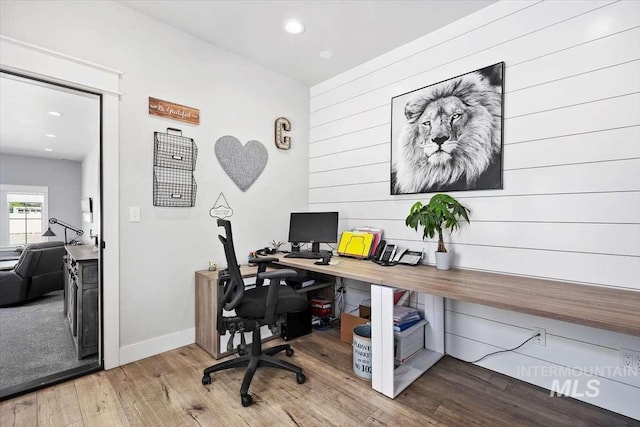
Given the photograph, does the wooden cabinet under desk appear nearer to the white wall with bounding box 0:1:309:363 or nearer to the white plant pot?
the white wall with bounding box 0:1:309:363

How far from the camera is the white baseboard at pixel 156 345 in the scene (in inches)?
88.6

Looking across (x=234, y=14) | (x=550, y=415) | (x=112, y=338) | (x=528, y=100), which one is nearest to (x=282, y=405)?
(x=112, y=338)

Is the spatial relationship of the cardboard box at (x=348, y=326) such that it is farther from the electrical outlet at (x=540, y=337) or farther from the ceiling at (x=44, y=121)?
the ceiling at (x=44, y=121)

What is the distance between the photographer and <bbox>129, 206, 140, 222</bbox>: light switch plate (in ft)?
7.50

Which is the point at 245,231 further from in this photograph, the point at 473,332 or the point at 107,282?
the point at 473,332

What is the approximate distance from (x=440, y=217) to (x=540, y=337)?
1.00m

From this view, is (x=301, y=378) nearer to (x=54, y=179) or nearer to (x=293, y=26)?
(x=293, y=26)

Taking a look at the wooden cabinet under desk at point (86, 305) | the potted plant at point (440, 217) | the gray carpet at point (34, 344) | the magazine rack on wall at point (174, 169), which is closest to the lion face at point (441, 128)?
the potted plant at point (440, 217)

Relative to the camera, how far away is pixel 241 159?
2.93m

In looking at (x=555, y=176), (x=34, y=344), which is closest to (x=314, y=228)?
(x=555, y=176)

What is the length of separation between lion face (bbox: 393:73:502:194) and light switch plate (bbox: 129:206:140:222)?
218cm

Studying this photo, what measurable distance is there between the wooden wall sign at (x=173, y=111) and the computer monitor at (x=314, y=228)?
130 cm

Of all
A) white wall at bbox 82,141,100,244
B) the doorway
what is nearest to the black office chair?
the doorway

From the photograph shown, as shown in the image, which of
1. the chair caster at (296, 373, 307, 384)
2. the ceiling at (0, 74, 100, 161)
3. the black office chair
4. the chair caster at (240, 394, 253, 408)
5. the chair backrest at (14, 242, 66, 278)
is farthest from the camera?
the chair backrest at (14, 242, 66, 278)
